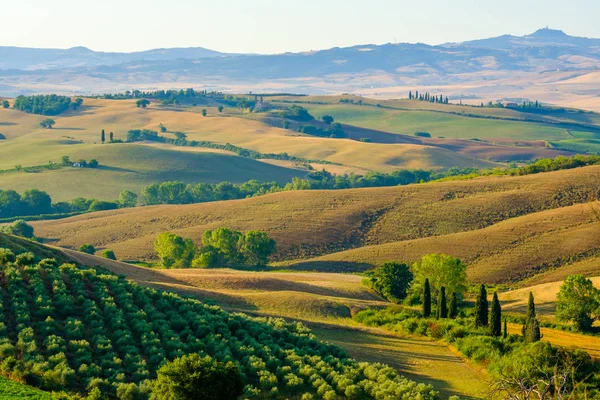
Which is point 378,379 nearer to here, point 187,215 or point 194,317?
point 194,317

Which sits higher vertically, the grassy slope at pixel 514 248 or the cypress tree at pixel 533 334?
the cypress tree at pixel 533 334

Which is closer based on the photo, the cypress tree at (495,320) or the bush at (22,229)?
the cypress tree at (495,320)

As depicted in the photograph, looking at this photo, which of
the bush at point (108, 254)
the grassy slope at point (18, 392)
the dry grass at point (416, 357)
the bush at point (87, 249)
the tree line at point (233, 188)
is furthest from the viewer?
the tree line at point (233, 188)

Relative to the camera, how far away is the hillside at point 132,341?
3706 cm

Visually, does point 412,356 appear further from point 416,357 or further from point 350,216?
point 350,216

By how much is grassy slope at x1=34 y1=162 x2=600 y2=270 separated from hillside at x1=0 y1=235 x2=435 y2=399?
5428 centimetres

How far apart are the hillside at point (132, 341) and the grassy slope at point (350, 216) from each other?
54.3 meters

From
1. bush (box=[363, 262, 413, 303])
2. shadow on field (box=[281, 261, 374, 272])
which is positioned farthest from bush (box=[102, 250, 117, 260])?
bush (box=[363, 262, 413, 303])

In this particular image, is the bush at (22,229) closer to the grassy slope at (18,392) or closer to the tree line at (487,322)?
the tree line at (487,322)

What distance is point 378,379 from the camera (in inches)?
1574

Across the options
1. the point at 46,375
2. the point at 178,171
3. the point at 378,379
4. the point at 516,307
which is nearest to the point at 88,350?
the point at 46,375

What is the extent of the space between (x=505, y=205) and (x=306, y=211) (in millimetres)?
25870

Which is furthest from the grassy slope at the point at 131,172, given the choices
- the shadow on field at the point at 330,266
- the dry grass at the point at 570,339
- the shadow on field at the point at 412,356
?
the shadow on field at the point at 412,356

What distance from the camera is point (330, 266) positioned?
100 metres
